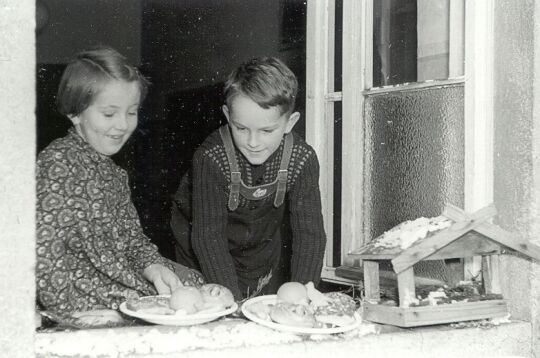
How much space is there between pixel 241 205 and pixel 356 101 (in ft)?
2.13

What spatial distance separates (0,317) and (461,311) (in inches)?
51.2

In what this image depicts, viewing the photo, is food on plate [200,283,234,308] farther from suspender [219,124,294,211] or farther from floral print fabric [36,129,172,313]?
suspender [219,124,294,211]

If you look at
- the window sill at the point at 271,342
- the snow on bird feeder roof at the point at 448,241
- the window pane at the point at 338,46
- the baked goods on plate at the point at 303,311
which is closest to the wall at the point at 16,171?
the window sill at the point at 271,342

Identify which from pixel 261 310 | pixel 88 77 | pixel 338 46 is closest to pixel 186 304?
pixel 261 310

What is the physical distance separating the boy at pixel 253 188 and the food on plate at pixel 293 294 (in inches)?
18.6

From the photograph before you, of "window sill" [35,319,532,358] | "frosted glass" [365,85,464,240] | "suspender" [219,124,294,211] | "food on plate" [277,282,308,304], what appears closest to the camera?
"window sill" [35,319,532,358]

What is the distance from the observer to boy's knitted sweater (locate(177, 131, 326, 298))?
8.82 feet

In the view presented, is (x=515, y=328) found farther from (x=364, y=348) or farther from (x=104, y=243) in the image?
(x=104, y=243)

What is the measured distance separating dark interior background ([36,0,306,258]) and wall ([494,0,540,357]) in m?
2.63

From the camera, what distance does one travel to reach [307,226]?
9.41 ft

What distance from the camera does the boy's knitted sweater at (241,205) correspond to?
2688 mm

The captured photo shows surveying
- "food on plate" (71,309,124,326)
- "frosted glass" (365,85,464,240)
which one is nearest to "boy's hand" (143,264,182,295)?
"food on plate" (71,309,124,326)

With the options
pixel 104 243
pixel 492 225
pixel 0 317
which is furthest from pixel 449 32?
pixel 0 317

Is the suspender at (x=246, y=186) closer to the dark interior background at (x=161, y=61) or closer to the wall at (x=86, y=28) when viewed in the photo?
the dark interior background at (x=161, y=61)
